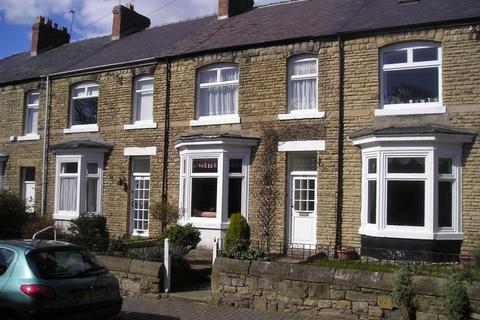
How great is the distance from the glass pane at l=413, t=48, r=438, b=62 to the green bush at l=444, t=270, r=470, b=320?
7.61 m

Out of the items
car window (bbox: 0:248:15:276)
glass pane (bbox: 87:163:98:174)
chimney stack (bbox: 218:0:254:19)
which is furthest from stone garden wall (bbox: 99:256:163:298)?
chimney stack (bbox: 218:0:254:19)

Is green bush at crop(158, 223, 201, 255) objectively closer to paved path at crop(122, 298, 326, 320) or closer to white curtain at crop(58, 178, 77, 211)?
paved path at crop(122, 298, 326, 320)

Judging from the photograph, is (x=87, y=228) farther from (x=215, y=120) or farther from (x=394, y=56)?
(x=394, y=56)

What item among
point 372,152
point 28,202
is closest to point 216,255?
point 372,152

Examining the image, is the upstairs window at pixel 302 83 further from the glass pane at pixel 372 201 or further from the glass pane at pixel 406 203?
the glass pane at pixel 406 203

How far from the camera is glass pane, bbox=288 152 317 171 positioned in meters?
15.6

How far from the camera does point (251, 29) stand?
17844mm

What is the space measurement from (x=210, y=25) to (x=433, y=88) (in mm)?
8970

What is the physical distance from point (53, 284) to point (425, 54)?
10914mm

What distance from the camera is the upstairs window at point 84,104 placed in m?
20.3

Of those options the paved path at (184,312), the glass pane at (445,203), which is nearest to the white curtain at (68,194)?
the paved path at (184,312)

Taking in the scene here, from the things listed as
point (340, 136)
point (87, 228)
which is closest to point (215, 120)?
point (340, 136)

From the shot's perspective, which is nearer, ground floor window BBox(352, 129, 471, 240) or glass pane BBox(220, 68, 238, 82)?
ground floor window BBox(352, 129, 471, 240)

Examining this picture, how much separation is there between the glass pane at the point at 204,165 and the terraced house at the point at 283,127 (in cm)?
6
